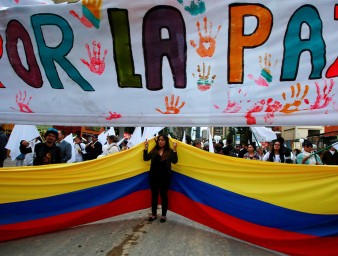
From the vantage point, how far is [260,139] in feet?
39.3

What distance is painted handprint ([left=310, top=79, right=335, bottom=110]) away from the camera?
335cm

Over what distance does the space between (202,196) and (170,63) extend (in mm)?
2173

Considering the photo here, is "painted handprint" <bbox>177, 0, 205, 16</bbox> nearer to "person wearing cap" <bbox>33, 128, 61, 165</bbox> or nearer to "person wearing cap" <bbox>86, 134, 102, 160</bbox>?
"person wearing cap" <bbox>33, 128, 61, 165</bbox>

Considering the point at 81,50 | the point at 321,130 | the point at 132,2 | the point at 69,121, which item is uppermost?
the point at 132,2

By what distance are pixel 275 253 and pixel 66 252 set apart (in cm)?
258

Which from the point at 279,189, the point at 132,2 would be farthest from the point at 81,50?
the point at 279,189

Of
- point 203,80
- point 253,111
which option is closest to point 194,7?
point 203,80

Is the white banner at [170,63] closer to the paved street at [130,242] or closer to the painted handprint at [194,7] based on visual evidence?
the painted handprint at [194,7]

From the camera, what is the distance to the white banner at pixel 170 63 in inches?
132

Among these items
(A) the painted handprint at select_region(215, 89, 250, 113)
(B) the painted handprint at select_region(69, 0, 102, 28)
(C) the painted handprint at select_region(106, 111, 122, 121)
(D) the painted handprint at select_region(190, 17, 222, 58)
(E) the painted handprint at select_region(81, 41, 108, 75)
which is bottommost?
(C) the painted handprint at select_region(106, 111, 122, 121)

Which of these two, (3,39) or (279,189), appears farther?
(279,189)

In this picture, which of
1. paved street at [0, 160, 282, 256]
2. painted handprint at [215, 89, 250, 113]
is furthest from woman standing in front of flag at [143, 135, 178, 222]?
painted handprint at [215, 89, 250, 113]

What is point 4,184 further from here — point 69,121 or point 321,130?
point 321,130

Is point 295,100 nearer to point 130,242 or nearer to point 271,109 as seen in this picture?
point 271,109
